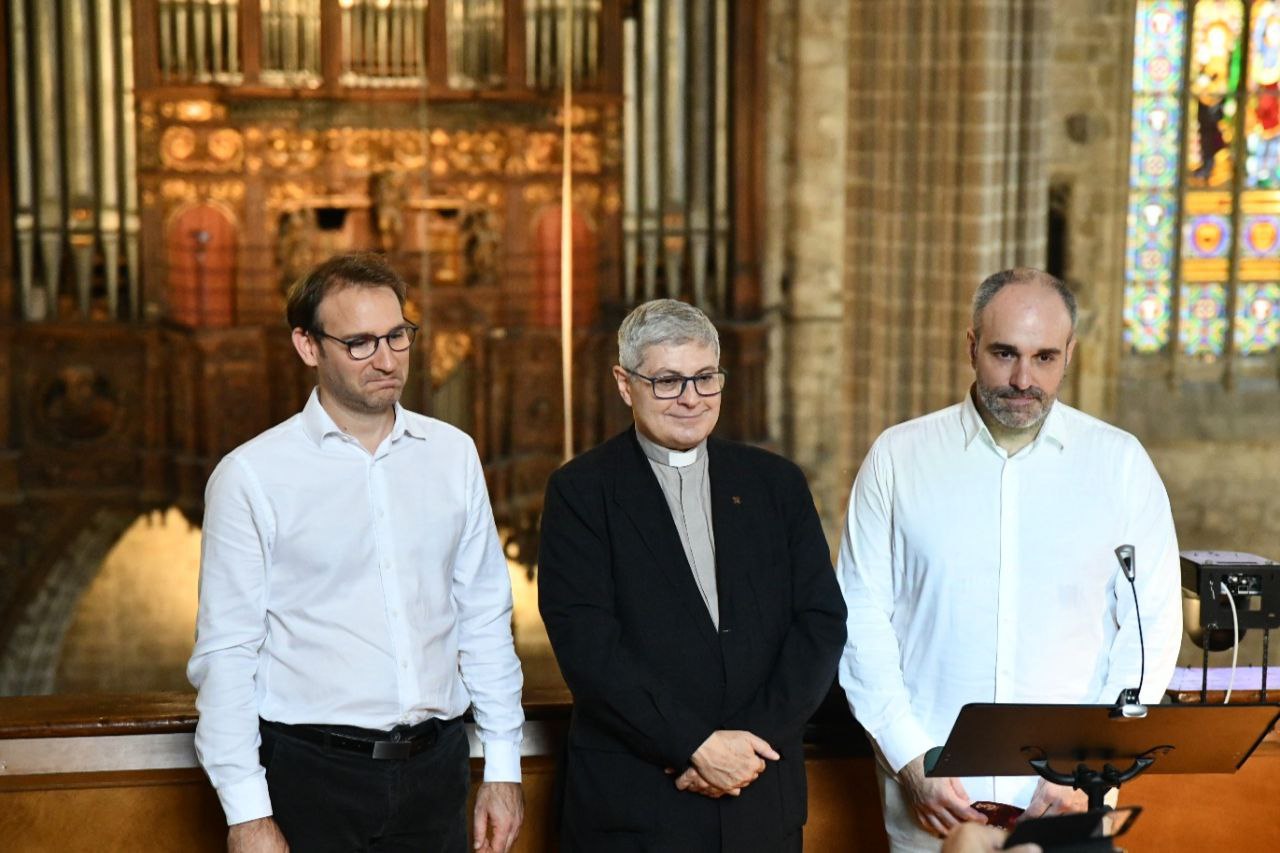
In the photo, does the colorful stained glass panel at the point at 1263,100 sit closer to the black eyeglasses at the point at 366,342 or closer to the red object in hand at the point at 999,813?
the red object in hand at the point at 999,813

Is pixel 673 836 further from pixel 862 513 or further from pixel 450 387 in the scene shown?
pixel 450 387

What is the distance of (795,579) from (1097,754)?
20.0 inches

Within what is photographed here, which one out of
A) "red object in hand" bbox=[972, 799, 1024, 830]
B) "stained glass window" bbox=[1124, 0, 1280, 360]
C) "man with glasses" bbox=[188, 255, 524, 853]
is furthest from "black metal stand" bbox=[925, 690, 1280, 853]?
"stained glass window" bbox=[1124, 0, 1280, 360]

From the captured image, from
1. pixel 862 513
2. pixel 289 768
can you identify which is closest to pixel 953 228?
pixel 862 513

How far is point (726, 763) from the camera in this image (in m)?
2.66

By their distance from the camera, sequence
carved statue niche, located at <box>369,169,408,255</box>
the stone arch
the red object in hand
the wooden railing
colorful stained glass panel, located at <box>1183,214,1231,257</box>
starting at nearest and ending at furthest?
the red object in hand → the wooden railing → the stone arch → carved statue niche, located at <box>369,169,408,255</box> → colorful stained glass panel, located at <box>1183,214,1231,257</box>

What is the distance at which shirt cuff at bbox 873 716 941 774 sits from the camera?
2818 millimetres

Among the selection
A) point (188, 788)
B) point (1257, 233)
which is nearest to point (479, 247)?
point (1257, 233)

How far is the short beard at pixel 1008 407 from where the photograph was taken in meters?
2.81

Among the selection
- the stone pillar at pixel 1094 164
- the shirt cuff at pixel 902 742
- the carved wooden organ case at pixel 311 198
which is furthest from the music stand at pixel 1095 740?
the stone pillar at pixel 1094 164

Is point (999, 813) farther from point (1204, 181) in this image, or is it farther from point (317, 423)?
point (1204, 181)

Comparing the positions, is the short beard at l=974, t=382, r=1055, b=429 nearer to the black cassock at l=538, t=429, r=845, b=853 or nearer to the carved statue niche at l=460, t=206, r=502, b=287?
the black cassock at l=538, t=429, r=845, b=853

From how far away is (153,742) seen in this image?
3057 mm

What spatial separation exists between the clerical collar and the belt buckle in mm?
552
